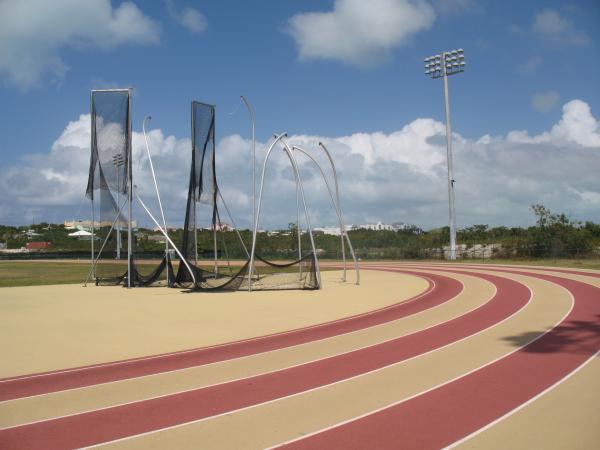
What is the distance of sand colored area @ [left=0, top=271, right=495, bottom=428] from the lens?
6.00m

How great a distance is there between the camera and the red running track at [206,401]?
5.09 m

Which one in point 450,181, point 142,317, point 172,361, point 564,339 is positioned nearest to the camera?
point 172,361

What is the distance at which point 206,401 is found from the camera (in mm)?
6047

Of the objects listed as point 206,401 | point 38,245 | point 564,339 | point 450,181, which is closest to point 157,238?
point 38,245

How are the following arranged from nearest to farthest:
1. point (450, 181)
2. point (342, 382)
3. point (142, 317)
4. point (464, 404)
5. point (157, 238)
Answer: point (464, 404) < point (342, 382) < point (142, 317) < point (450, 181) < point (157, 238)

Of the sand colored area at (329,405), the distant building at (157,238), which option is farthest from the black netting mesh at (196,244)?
the distant building at (157,238)

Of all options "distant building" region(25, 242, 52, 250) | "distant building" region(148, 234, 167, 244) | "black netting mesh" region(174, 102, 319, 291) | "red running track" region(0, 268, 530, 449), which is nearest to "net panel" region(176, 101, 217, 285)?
"black netting mesh" region(174, 102, 319, 291)

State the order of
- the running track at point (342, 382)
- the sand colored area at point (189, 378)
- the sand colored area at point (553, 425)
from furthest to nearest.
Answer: the sand colored area at point (189, 378)
the running track at point (342, 382)
the sand colored area at point (553, 425)

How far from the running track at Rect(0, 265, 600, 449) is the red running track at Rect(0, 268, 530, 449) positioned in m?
0.01

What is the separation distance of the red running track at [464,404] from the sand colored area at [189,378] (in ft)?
7.74

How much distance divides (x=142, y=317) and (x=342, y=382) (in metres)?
7.99

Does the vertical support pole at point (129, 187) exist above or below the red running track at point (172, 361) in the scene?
above

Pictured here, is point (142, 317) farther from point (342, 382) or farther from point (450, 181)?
point (450, 181)

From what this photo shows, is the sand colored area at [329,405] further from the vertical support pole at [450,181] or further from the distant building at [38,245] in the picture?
the distant building at [38,245]
